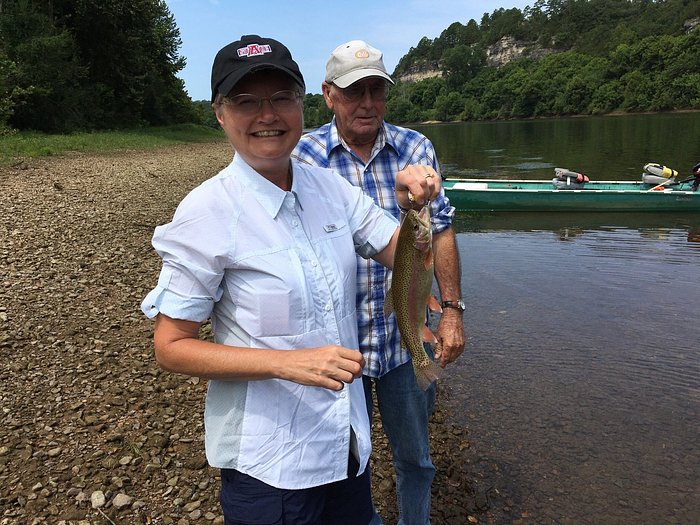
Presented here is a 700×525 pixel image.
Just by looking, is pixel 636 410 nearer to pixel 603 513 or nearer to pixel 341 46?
pixel 603 513

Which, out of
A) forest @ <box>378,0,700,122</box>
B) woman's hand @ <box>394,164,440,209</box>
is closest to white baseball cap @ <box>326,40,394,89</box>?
woman's hand @ <box>394,164,440,209</box>

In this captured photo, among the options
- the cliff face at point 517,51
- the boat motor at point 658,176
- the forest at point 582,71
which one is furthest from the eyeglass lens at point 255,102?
the cliff face at point 517,51

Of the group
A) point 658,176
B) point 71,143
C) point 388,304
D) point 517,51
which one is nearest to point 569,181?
point 658,176

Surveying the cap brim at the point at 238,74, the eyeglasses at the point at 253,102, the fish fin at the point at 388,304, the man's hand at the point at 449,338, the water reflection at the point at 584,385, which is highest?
the cap brim at the point at 238,74

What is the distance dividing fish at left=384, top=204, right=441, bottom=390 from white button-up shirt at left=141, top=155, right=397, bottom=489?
39 centimetres

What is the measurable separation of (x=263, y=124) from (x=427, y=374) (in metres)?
1.60

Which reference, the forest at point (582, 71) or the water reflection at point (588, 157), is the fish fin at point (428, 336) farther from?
the forest at point (582, 71)

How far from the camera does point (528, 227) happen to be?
1686 centimetres

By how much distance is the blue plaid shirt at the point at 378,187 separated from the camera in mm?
3166

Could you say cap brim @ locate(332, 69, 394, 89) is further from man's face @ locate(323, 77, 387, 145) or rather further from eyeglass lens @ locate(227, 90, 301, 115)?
eyeglass lens @ locate(227, 90, 301, 115)

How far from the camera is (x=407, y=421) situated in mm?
3244

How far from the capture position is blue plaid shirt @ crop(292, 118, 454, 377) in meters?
3.17

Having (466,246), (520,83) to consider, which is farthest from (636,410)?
(520,83)

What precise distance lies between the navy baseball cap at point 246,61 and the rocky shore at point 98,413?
3328 millimetres
